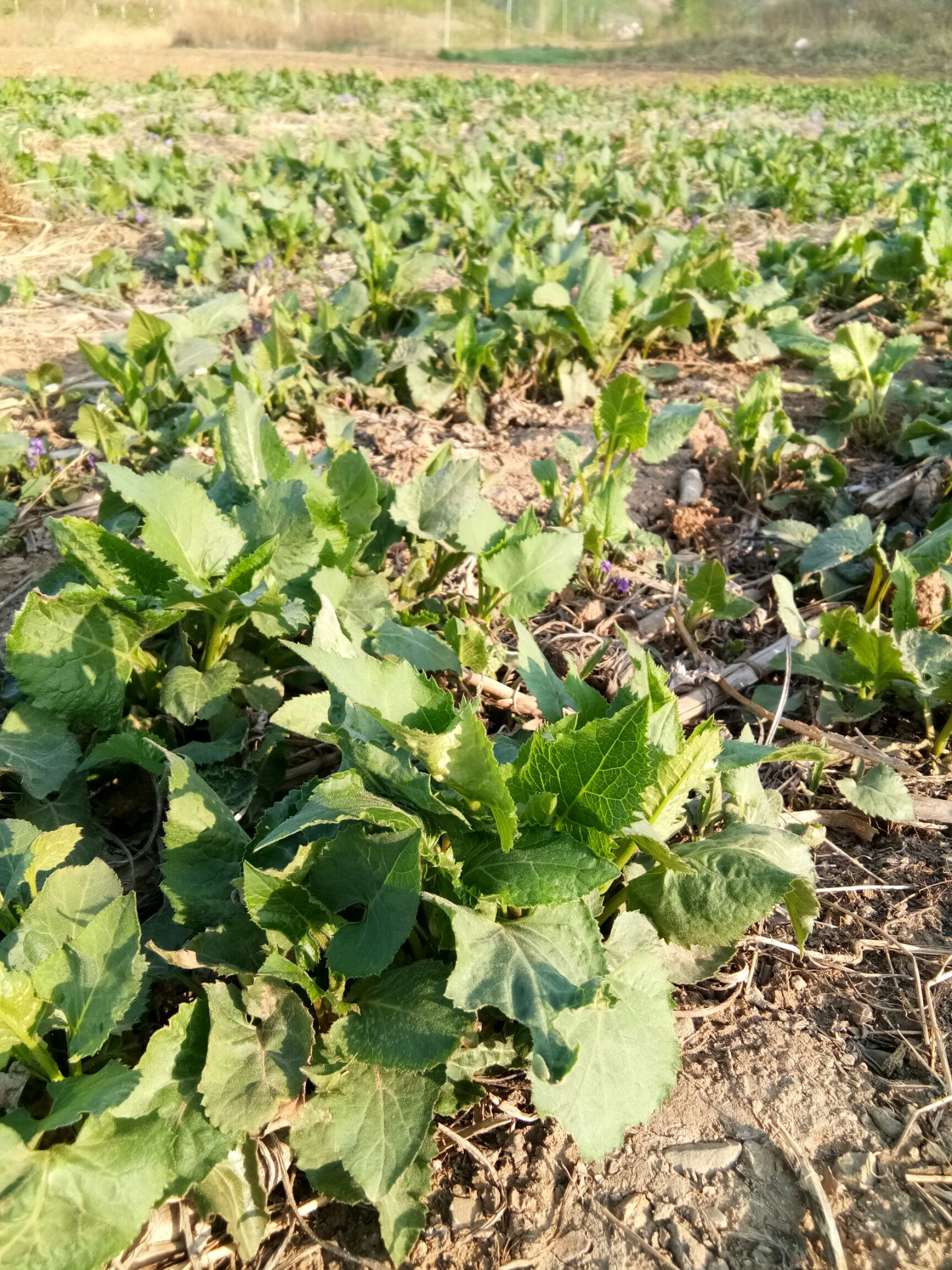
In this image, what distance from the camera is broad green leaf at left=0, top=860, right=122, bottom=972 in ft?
4.46

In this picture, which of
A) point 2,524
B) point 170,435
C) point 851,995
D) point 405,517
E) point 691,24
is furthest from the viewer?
point 691,24

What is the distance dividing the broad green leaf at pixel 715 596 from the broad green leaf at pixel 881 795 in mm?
586

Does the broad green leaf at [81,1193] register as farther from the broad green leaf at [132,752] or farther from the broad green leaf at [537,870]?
the broad green leaf at [132,752]

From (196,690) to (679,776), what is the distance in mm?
1010

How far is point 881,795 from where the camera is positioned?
1.90 metres

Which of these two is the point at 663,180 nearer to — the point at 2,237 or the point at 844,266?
the point at 844,266

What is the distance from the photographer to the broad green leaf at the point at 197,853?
142cm

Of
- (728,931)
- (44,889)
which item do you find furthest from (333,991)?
(728,931)

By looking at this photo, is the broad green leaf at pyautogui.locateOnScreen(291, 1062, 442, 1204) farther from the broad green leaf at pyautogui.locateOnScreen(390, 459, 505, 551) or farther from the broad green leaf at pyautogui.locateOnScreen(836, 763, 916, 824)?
the broad green leaf at pyautogui.locateOnScreen(390, 459, 505, 551)

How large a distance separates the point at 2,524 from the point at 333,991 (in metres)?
1.92

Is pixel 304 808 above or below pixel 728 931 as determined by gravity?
above

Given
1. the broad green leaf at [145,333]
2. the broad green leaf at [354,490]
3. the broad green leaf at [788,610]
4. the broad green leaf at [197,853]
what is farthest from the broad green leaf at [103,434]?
the broad green leaf at [788,610]

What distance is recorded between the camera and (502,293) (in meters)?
3.96

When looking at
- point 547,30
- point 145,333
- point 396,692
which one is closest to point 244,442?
point 396,692
